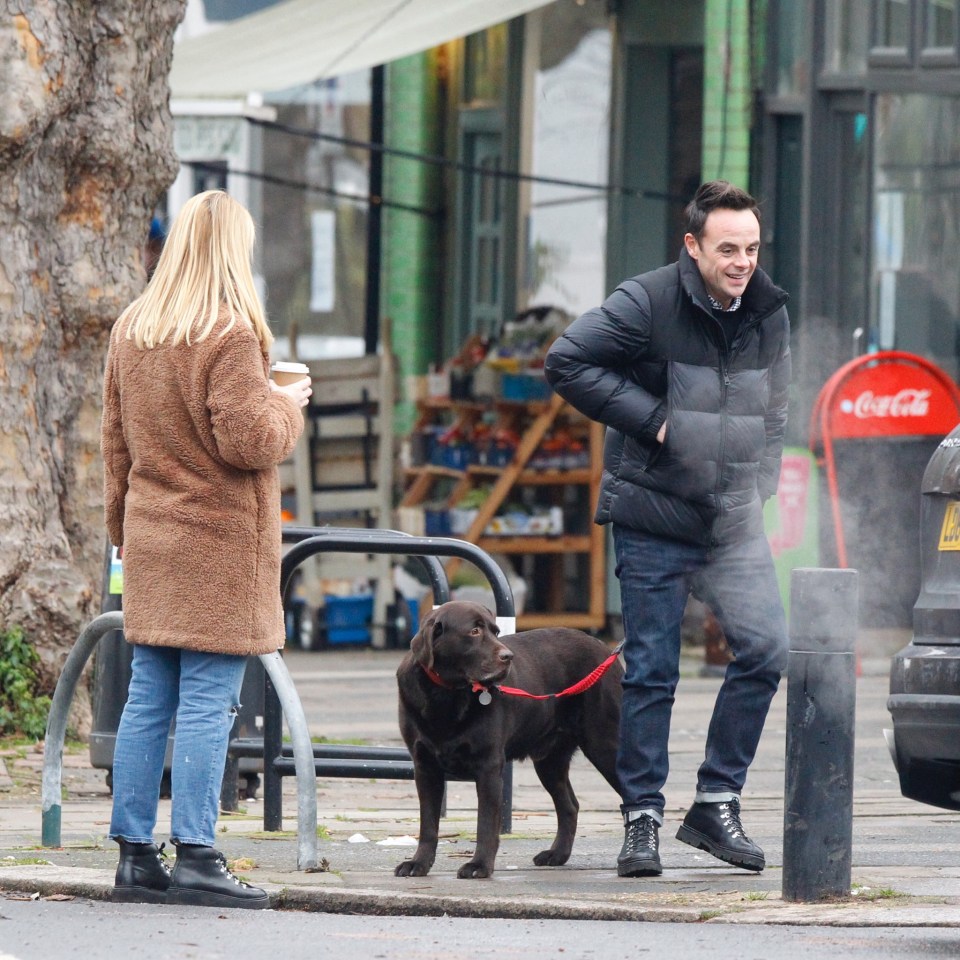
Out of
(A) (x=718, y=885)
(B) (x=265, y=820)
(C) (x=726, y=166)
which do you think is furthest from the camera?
(C) (x=726, y=166)

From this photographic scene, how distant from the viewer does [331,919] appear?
17.7ft

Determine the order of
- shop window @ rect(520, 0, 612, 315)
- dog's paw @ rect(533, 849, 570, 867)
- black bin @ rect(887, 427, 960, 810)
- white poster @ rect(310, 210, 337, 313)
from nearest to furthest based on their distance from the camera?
1. black bin @ rect(887, 427, 960, 810)
2. dog's paw @ rect(533, 849, 570, 867)
3. shop window @ rect(520, 0, 612, 315)
4. white poster @ rect(310, 210, 337, 313)

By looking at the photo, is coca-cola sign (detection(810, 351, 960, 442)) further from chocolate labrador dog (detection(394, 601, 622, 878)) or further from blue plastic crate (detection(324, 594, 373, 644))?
chocolate labrador dog (detection(394, 601, 622, 878))

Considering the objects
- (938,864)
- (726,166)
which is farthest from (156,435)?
(726,166)

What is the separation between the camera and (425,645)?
19.2ft

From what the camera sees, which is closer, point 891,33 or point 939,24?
point 939,24

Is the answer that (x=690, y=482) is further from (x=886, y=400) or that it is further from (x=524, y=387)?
(x=524, y=387)

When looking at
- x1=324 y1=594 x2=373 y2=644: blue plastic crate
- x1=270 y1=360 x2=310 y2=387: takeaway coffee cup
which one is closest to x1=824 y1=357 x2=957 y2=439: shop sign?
x1=324 y1=594 x2=373 y2=644: blue plastic crate

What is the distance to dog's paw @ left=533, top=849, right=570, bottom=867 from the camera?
20.6 feet

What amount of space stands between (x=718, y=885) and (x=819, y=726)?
0.71 meters

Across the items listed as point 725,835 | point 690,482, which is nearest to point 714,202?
point 690,482

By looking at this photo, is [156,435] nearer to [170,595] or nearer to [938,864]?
[170,595]

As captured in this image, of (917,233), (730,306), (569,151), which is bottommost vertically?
(730,306)

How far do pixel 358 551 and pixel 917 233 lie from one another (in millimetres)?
6966
